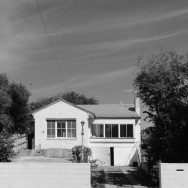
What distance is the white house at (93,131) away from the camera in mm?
44219

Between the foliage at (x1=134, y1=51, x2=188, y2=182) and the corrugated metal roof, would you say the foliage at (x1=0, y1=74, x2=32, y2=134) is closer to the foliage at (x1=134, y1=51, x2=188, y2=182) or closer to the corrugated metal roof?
the corrugated metal roof

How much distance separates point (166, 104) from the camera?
26.7m

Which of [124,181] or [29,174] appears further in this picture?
[124,181]

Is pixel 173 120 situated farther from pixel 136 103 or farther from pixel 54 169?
pixel 136 103

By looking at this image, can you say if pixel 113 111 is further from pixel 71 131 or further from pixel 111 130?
pixel 71 131

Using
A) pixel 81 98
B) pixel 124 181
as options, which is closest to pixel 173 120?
pixel 124 181

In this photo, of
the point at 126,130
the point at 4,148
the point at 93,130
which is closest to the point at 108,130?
the point at 93,130

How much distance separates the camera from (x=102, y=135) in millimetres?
45781

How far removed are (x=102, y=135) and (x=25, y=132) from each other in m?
17.6

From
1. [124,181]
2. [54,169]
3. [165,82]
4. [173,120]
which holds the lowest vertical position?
[124,181]

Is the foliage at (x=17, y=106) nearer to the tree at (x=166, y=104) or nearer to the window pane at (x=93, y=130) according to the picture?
the window pane at (x=93, y=130)

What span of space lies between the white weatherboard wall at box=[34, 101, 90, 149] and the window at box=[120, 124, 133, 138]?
412 centimetres

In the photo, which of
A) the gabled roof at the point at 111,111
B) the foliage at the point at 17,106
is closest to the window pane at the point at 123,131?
the gabled roof at the point at 111,111

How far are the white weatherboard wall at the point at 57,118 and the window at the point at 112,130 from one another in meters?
1.53
